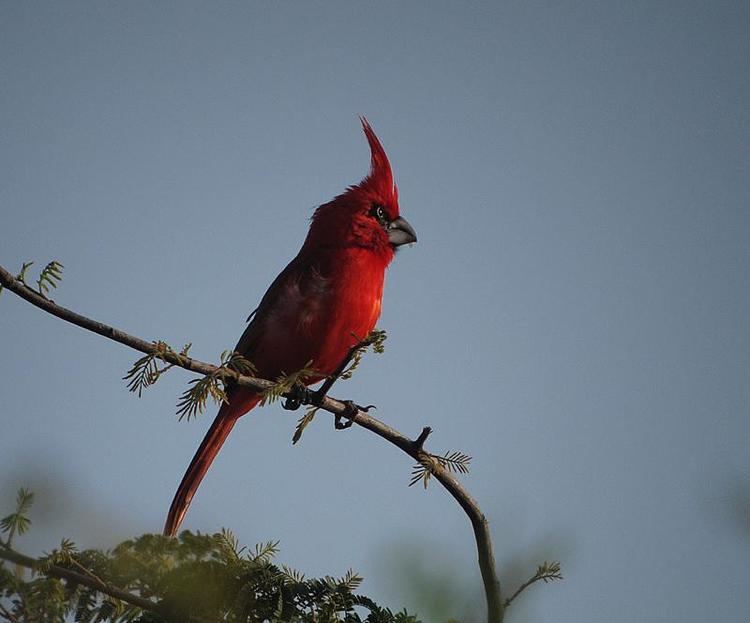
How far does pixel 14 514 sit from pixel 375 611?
2.97 feet

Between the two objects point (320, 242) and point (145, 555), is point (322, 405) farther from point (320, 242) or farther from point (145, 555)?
point (320, 242)

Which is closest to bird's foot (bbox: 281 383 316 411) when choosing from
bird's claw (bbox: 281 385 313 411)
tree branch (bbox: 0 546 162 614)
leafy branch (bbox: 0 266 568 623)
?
bird's claw (bbox: 281 385 313 411)

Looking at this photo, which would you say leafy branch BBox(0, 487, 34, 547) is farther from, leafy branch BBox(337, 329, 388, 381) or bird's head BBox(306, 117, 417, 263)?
bird's head BBox(306, 117, 417, 263)

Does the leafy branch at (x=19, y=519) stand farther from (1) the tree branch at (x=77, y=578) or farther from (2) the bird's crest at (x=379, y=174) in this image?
(2) the bird's crest at (x=379, y=174)

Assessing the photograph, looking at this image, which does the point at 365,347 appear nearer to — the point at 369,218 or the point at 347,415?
the point at 347,415

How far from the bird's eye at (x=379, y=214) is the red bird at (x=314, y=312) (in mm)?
76

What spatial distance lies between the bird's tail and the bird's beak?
4.00 feet

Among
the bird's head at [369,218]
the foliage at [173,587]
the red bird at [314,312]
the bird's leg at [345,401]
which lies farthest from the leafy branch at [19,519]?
the bird's head at [369,218]

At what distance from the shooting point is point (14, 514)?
78.2 inches

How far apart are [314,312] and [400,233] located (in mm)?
989

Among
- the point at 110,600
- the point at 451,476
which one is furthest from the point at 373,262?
the point at 110,600

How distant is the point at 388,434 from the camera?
8.85 ft

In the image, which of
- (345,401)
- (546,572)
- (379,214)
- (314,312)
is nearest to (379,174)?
(379,214)

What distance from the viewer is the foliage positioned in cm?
192
